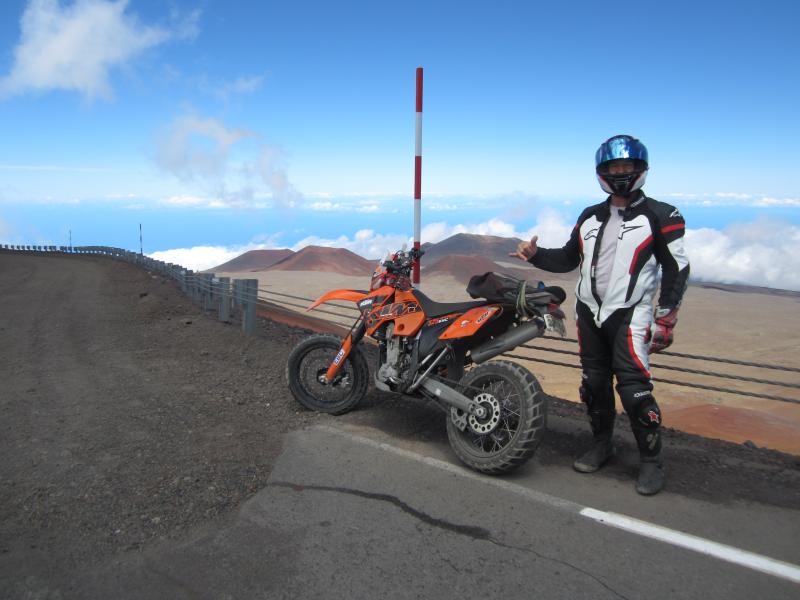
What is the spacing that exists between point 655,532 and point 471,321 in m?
1.70

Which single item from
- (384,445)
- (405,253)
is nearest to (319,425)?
(384,445)

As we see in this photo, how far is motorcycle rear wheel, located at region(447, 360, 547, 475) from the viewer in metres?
3.71

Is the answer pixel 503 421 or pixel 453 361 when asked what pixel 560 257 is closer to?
pixel 453 361

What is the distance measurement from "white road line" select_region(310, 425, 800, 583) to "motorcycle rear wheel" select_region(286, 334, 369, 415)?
1.27 metres

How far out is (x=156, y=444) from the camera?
14.4 feet

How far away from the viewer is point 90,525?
3.23 m

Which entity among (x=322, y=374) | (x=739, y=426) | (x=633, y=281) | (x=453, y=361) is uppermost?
(x=633, y=281)

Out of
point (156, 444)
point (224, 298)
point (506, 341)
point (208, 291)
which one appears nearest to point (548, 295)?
point (506, 341)

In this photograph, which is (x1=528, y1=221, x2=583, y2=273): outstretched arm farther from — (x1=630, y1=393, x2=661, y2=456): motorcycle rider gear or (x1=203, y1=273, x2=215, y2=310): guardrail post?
(x1=203, y1=273, x2=215, y2=310): guardrail post

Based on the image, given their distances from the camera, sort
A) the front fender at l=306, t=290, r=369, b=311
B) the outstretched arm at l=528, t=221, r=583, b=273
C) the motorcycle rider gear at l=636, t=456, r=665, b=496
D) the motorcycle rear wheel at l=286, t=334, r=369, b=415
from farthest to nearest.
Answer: the motorcycle rear wheel at l=286, t=334, r=369, b=415
the front fender at l=306, t=290, r=369, b=311
the outstretched arm at l=528, t=221, r=583, b=273
the motorcycle rider gear at l=636, t=456, r=665, b=496

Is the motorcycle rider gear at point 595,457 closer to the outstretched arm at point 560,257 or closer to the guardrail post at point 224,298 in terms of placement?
the outstretched arm at point 560,257

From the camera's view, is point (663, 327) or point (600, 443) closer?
point (663, 327)

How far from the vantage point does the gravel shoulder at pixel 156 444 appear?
3225 millimetres

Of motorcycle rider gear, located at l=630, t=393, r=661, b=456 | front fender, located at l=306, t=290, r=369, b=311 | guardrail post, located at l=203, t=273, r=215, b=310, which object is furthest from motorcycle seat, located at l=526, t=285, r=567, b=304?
guardrail post, located at l=203, t=273, r=215, b=310
